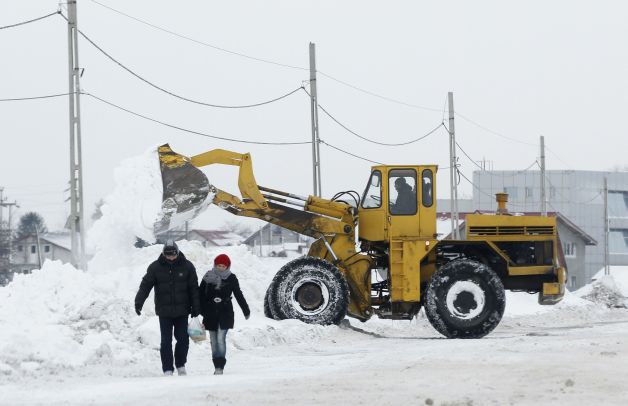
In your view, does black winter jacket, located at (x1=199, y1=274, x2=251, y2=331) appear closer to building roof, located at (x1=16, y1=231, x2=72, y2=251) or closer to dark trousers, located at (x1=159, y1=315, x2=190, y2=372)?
dark trousers, located at (x1=159, y1=315, x2=190, y2=372)

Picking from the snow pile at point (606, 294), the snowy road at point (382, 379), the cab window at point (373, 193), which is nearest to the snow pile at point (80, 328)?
the snowy road at point (382, 379)

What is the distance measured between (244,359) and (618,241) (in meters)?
87.3

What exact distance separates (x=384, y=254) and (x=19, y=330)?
869cm

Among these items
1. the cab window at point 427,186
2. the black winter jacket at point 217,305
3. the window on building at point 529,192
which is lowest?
the black winter jacket at point 217,305

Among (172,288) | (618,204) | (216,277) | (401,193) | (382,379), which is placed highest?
(618,204)

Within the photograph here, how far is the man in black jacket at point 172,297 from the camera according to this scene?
1402cm

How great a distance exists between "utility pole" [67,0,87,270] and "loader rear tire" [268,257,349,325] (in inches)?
188

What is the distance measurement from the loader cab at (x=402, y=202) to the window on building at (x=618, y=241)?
81117mm

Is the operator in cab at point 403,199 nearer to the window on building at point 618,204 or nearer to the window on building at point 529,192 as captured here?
the window on building at point 618,204

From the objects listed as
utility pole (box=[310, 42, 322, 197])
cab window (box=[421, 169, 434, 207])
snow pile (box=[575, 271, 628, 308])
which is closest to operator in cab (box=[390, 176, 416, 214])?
cab window (box=[421, 169, 434, 207])

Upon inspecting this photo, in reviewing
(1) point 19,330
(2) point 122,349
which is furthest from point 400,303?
(1) point 19,330

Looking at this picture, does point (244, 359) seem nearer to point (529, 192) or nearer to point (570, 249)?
point (570, 249)

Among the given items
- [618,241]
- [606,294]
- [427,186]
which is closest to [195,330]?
[427,186]

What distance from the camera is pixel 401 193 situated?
21.2 meters
